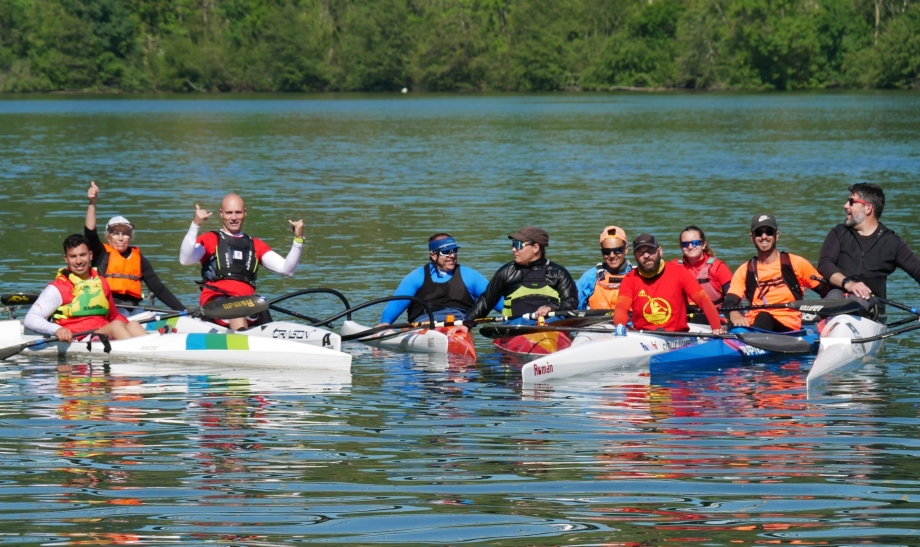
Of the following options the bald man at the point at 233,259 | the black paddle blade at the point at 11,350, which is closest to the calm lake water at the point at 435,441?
the black paddle blade at the point at 11,350

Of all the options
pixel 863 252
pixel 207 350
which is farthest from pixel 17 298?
pixel 863 252

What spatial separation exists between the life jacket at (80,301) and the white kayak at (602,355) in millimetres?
4644

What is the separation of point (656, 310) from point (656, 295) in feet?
0.68

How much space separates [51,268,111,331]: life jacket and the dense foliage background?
13226 centimetres

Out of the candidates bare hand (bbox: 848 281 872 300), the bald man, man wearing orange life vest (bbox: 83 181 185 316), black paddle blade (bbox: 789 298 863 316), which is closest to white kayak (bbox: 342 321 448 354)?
the bald man

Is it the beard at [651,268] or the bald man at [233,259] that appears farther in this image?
the bald man at [233,259]

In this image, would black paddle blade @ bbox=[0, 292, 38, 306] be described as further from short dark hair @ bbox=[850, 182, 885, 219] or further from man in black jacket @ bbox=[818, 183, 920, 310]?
short dark hair @ bbox=[850, 182, 885, 219]

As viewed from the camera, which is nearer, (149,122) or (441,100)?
(149,122)

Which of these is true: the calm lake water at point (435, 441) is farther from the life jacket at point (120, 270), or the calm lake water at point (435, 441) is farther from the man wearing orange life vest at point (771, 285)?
the life jacket at point (120, 270)

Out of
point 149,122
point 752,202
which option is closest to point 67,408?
point 752,202

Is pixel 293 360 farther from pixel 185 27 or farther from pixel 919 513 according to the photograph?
pixel 185 27

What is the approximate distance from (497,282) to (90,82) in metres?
150

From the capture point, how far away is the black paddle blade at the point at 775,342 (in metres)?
14.7

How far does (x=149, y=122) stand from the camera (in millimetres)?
86562
